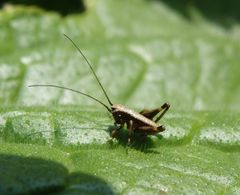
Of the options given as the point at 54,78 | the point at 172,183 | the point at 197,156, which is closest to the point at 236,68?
the point at 54,78

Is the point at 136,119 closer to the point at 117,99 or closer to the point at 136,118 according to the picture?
the point at 136,118

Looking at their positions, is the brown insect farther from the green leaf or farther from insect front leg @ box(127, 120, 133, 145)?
the green leaf

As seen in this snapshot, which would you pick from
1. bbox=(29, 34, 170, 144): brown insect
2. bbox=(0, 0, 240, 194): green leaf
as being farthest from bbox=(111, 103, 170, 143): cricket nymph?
bbox=(0, 0, 240, 194): green leaf

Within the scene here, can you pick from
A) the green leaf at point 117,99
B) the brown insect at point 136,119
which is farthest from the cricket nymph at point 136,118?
the green leaf at point 117,99

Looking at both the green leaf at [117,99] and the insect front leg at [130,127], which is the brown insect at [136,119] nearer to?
the insect front leg at [130,127]

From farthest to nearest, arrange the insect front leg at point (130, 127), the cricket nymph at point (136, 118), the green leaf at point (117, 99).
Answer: the cricket nymph at point (136, 118)
the insect front leg at point (130, 127)
the green leaf at point (117, 99)

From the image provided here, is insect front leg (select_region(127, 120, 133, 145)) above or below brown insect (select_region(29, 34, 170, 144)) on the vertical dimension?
below

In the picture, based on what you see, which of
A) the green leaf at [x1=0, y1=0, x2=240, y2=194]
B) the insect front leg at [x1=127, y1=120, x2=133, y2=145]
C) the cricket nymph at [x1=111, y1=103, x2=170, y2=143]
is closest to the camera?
the green leaf at [x1=0, y1=0, x2=240, y2=194]

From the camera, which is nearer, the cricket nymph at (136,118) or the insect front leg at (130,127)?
the insect front leg at (130,127)

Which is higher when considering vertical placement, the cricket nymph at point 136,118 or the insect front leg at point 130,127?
the cricket nymph at point 136,118
